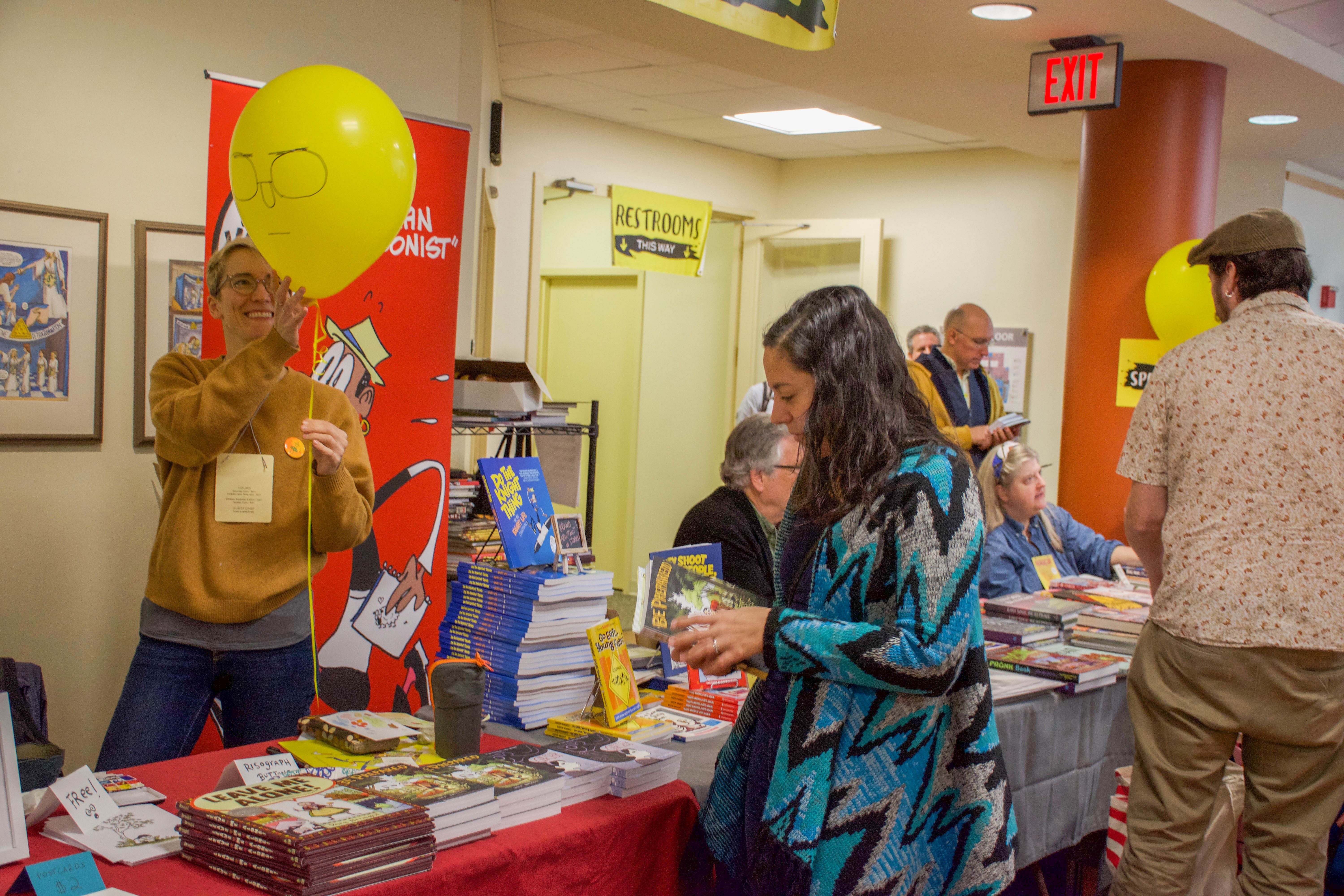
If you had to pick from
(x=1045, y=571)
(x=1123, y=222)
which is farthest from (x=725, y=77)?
(x=1045, y=571)

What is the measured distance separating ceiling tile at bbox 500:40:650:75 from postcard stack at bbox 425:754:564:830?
13.4ft

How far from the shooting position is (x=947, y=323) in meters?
4.51

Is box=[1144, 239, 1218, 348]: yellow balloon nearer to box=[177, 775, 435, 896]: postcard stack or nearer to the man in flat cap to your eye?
the man in flat cap

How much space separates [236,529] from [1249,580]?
6.45 ft

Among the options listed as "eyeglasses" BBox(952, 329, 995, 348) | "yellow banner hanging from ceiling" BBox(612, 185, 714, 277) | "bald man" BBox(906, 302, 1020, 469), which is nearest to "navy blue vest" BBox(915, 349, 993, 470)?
"bald man" BBox(906, 302, 1020, 469)

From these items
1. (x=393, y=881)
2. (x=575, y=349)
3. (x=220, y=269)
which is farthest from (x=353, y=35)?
(x=575, y=349)

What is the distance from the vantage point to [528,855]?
1.47 metres

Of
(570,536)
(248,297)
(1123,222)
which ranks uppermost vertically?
(1123,222)

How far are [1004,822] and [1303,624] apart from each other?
1.01 metres

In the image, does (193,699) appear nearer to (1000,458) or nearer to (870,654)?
(870,654)

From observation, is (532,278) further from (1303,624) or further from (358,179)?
(1303,624)

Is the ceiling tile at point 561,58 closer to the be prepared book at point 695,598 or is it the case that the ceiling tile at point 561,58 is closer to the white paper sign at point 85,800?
the be prepared book at point 695,598

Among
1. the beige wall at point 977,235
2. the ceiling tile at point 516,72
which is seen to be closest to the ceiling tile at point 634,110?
the ceiling tile at point 516,72

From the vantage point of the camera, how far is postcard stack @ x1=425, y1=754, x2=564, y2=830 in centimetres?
152
